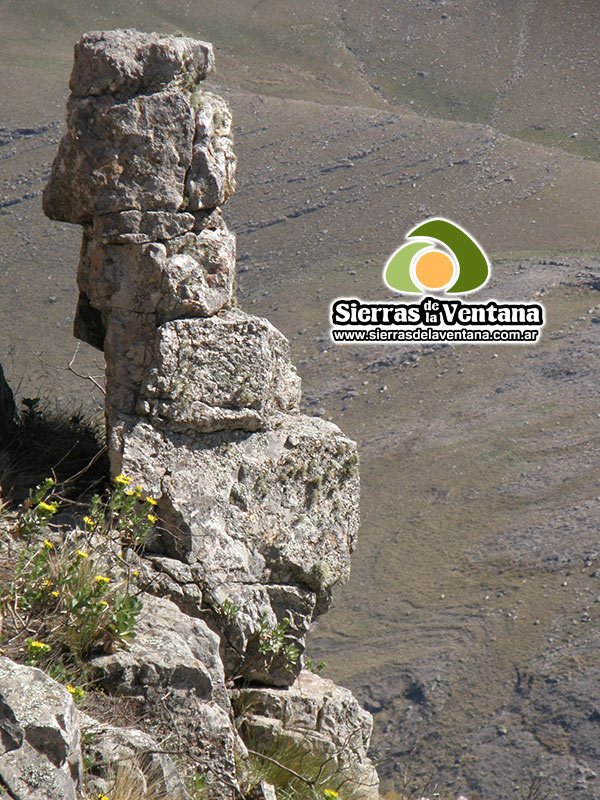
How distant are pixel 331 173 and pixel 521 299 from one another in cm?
2478

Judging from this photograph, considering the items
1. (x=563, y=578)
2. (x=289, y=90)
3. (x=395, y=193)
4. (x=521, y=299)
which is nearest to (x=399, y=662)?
(x=563, y=578)

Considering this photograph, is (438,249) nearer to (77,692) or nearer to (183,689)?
(183,689)

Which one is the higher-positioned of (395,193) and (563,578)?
(395,193)

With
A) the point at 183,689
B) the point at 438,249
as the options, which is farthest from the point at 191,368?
the point at 438,249

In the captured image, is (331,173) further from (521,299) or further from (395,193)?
(521,299)

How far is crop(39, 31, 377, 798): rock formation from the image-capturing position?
760 cm

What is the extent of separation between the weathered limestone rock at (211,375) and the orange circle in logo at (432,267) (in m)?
29.4

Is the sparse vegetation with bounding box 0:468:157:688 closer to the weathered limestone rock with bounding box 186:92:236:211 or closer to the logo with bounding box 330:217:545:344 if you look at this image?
the weathered limestone rock with bounding box 186:92:236:211

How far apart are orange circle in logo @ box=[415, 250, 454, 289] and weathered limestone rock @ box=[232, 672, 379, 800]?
96.5ft

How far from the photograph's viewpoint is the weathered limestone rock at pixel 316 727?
7.34 meters

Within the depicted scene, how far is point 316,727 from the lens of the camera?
8062 mm

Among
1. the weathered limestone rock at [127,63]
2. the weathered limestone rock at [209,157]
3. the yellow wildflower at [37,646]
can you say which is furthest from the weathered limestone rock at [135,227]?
the yellow wildflower at [37,646]

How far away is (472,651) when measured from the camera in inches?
2908

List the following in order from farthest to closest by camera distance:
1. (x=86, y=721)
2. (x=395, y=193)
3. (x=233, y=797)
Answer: (x=395, y=193)
(x=233, y=797)
(x=86, y=721)
